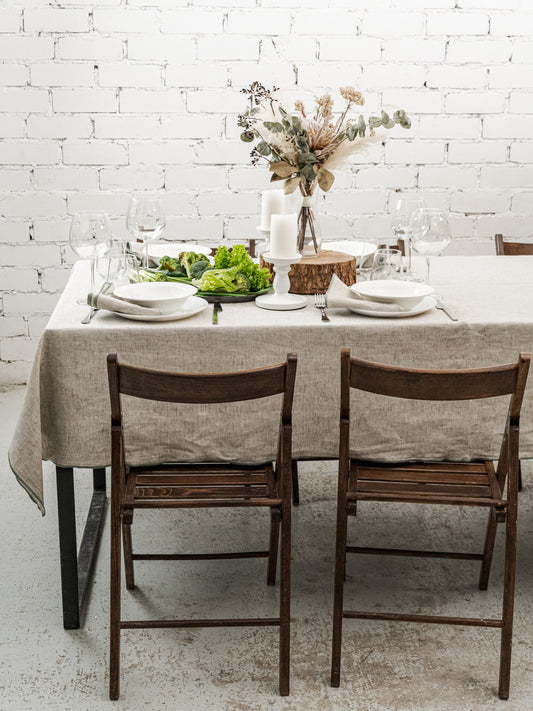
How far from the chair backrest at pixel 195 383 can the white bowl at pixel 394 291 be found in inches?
19.7

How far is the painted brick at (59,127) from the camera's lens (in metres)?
3.57

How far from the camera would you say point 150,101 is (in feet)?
11.7

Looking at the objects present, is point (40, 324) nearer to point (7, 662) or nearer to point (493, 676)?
point (7, 662)

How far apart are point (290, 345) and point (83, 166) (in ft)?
6.42

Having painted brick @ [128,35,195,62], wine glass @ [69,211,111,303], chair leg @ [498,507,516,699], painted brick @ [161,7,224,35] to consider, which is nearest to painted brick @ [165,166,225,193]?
painted brick @ [128,35,195,62]

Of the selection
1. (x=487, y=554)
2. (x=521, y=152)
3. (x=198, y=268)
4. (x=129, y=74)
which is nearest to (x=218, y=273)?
(x=198, y=268)

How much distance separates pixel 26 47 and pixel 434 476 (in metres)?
2.56

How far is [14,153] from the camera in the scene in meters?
3.60

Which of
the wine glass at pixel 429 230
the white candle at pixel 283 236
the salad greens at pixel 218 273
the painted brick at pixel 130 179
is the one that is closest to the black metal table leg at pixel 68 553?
the salad greens at pixel 218 273

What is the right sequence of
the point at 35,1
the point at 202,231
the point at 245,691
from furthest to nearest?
1. the point at 202,231
2. the point at 35,1
3. the point at 245,691

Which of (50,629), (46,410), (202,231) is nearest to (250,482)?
(46,410)

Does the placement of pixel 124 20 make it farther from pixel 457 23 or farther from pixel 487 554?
pixel 487 554

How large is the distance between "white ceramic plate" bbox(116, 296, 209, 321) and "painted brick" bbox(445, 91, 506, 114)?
76.0 inches

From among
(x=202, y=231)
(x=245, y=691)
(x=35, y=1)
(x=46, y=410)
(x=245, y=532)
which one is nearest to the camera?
(x=245, y=691)
